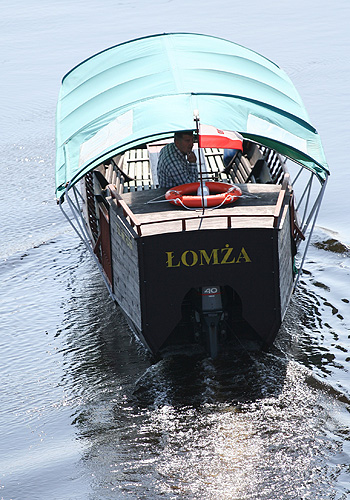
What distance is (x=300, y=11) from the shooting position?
3356cm

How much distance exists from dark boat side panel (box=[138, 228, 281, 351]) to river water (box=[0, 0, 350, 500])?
0.86 m

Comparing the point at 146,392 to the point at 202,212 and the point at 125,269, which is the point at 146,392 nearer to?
the point at 125,269

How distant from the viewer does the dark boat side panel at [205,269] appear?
8344 mm

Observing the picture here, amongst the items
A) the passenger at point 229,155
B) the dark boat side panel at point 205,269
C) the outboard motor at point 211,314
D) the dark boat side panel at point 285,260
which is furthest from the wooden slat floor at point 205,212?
the passenger at point 229,155

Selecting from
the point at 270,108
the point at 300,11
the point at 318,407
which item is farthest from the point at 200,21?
A: the point at 318,407

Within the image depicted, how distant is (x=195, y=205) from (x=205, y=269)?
0.99 meters

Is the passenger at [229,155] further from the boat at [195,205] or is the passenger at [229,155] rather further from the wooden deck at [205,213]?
the wooden deck at [205,213]

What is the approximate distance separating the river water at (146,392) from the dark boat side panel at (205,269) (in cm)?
86

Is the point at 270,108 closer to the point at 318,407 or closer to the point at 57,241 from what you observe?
the point at 318,407

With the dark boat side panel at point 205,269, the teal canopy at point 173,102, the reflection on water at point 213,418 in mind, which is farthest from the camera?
the teal canopy at point 173,102

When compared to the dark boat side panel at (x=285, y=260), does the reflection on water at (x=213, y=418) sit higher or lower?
lower

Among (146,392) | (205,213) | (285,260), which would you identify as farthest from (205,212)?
(146,392)

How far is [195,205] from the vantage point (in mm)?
9109

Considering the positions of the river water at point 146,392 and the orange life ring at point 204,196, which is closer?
the river water at point 146,392
